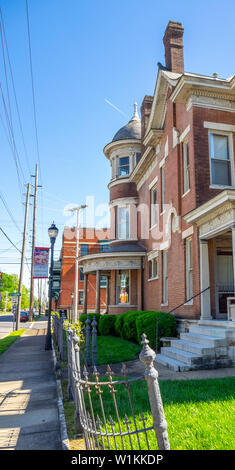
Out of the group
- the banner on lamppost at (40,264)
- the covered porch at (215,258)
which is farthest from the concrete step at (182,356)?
the banner on lamppost at (40,264)

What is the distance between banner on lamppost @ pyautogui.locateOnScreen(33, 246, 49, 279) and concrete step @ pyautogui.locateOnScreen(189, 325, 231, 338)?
1774cm

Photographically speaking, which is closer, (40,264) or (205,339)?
(205,339)

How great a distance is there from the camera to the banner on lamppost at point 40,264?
26688 mm

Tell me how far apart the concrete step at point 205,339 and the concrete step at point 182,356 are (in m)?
0.49

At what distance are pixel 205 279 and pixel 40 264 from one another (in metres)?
18.3

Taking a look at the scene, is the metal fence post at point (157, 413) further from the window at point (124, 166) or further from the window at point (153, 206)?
the window at point (124, 166)

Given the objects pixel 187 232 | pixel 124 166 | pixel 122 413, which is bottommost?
pixel 122 413

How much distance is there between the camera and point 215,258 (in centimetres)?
1181

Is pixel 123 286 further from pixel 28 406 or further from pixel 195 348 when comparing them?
pixel 28 406

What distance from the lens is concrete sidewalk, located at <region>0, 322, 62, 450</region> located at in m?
4.65

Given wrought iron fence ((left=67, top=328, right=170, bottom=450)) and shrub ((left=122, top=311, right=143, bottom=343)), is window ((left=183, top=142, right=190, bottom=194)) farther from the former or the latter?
wrought iron fence ((left=67, top=328, right=170, bottom=450))

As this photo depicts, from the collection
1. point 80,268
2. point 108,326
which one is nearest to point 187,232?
point 108,326
